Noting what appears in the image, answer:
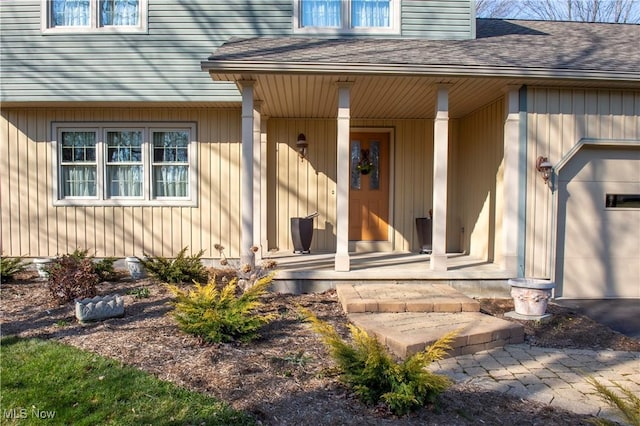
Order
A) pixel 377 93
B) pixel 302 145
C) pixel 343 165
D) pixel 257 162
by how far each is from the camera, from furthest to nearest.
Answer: pixel 302 145 → pixel 257 162 → pixel 377 93 → pixel 343 165

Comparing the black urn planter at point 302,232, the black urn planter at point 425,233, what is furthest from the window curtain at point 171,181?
the black urn planter at point 425,233

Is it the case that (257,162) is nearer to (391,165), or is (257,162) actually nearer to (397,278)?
(391,165)

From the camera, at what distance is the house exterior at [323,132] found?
6324mm

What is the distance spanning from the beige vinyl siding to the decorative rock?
513cm

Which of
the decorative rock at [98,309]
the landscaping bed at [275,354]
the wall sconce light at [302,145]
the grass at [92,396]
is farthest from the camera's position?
the wall sconce light at [302,145]

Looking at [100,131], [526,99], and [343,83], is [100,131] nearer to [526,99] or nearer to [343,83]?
[343,83]

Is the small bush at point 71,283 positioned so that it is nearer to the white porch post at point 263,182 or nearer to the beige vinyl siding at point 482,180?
the white porch post at point 263,182

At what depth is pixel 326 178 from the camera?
890cm

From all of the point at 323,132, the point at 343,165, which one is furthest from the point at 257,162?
the point at 343,165

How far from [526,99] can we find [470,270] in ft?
8.04

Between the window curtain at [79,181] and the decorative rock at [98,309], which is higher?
the window curtain at [79,181]

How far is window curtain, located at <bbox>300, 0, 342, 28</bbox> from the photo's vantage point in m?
7.70

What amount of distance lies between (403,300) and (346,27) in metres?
4.61

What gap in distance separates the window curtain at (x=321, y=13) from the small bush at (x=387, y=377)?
5981mm
